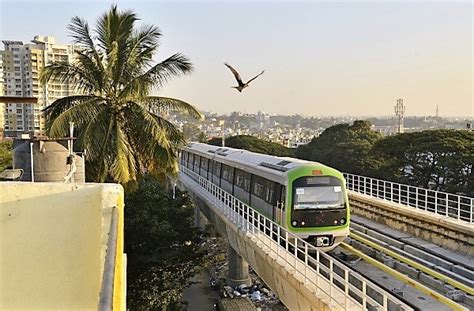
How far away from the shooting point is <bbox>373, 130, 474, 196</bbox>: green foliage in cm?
2942

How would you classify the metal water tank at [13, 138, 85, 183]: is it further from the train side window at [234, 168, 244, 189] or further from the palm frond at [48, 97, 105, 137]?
the train side window at [234, 168, 244, 189]

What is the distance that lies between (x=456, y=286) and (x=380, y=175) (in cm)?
2482

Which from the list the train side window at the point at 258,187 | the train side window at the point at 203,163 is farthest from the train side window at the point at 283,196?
the train side window at the point at 203,163

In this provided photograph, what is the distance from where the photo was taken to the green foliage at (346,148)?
38406 mm

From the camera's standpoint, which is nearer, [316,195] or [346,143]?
[316,195]

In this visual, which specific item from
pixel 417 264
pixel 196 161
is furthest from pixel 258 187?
pixel 196 161

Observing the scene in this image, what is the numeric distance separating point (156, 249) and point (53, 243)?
440 inches

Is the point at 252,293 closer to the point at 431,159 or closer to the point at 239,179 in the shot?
the point at 239,179

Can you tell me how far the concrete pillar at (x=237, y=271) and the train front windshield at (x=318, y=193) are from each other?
12.5 metres

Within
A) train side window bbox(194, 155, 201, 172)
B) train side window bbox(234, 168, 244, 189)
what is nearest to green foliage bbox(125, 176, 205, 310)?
train side window bbox(234, 168, 244, 189)

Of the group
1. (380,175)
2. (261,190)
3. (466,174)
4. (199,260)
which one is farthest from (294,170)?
(380,175)

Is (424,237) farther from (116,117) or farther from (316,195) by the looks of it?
(116,117)

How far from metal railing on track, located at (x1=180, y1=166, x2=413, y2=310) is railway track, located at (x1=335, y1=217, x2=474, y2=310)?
87cm

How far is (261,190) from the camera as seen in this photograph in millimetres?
16109
